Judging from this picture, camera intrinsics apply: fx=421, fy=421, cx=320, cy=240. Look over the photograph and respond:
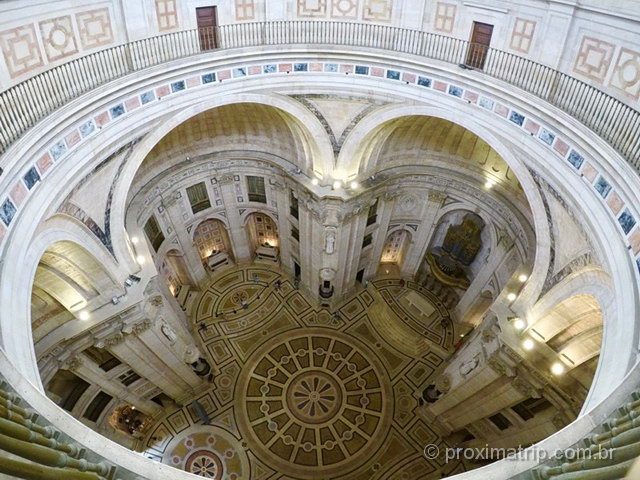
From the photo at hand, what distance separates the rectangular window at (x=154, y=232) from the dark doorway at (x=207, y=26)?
17.3 ft

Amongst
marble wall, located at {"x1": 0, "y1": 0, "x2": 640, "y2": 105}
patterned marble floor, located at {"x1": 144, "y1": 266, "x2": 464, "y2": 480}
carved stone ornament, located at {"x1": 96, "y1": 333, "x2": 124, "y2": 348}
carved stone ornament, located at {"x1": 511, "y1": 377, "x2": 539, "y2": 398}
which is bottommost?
patterned marble floor, located at {"x1": 144, "y1": 266, "x2": 464, "y2": 480}

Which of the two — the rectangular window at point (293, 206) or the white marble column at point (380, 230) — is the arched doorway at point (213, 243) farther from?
the white marble column at point (380, 230)

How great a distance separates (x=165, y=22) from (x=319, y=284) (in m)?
9.41

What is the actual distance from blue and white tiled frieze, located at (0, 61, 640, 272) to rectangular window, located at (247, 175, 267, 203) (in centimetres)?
465

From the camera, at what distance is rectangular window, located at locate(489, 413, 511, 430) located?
11203 millimetres

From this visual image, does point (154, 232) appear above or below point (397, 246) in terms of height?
above

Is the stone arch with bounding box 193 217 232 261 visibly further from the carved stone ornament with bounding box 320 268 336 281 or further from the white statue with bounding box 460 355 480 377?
the white statue with bounding box 460 355 480 377

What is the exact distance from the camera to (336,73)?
9.67 m

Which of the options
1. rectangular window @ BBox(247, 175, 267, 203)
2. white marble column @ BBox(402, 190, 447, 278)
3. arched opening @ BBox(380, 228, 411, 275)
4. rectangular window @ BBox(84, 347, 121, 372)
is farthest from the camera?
arched opening @ BBox(380, 228, 411, 275)

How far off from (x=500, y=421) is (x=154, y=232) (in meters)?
11.2

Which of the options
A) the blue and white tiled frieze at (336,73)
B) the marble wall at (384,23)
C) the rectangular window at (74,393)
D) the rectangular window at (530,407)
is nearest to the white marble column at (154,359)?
the rectangular window at (74,393)

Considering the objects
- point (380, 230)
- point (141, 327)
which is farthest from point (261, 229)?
point (141, 327)

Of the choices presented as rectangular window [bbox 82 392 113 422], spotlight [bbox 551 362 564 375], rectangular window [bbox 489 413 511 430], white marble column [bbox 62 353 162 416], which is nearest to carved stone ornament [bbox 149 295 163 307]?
white marble column [bbox 62 353 162 416]

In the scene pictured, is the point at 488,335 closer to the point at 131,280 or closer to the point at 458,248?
the point at 458,248
